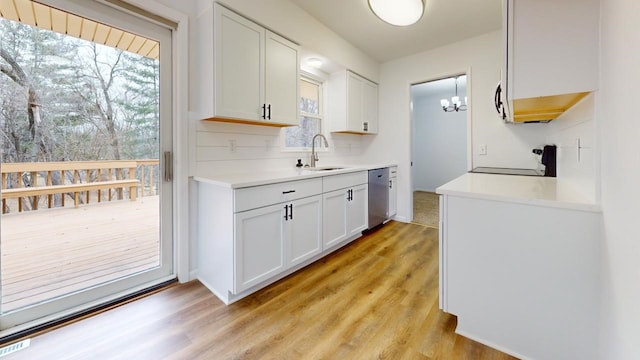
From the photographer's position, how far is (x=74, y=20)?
1616 millimetres

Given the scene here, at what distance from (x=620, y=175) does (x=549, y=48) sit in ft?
2.13

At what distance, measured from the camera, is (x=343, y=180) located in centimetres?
275

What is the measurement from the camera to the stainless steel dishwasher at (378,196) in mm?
3281

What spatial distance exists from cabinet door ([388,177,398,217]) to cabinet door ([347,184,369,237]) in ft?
2.30

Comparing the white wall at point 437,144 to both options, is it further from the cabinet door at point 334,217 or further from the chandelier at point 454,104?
the cabinet door at point 334,217

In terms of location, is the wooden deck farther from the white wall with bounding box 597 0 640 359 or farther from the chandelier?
the chandelier

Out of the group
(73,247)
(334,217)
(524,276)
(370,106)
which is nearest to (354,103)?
(370,106)

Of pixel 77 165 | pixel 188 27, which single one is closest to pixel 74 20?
pixel 188 27

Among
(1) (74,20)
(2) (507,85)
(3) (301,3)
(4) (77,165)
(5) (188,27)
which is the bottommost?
(4) (77,165)

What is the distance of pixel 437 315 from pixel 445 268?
1.27 feet

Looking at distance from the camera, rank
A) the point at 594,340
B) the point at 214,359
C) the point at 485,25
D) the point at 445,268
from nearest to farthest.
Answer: the point at 594,340, the point at 214,359, the point at 445,268, the point at 485,25

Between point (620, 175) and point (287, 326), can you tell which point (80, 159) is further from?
point (620, 175)

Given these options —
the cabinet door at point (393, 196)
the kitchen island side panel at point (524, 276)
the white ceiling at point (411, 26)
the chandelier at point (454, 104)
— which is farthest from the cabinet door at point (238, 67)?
the chandelier at point (454, 104)

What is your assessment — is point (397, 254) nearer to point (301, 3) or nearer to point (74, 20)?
point (301, 3)
